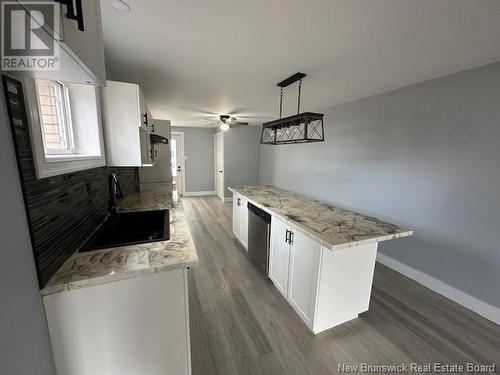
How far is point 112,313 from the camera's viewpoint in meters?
0.99

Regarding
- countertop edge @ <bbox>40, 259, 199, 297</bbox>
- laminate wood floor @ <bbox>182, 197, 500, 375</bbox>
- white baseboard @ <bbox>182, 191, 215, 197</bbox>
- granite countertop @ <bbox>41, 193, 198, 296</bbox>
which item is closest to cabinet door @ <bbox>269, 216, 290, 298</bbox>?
laminate wood floor @ <bbox>182, 197, 500, 375</bbox>

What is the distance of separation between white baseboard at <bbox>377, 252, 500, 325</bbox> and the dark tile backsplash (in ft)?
11.1

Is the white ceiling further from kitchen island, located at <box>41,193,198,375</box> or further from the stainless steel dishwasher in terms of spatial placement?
the stainless steel dishwasher

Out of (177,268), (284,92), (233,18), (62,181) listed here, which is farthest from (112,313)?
(284,92)

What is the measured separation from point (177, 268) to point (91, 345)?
1.75 feet

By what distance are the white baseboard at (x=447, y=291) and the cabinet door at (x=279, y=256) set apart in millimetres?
1688

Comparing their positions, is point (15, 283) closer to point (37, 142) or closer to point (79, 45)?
point (37, 142)

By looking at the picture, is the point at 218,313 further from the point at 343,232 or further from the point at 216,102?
the point at 216,102

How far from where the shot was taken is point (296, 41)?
58.4 inches

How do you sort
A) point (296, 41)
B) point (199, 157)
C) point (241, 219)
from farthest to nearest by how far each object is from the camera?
1. point (199, 157)
2. point (241, 219)
3. point (296, 41)

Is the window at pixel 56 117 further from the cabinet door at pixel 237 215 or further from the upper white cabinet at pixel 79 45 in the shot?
the cabinet door at pixel 237 215

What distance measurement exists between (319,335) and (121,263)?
5.45 feet

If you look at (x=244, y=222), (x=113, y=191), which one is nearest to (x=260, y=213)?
(x=244, y=222)

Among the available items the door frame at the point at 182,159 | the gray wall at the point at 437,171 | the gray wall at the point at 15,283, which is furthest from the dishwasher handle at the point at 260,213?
the door frame at the point at 182,159
